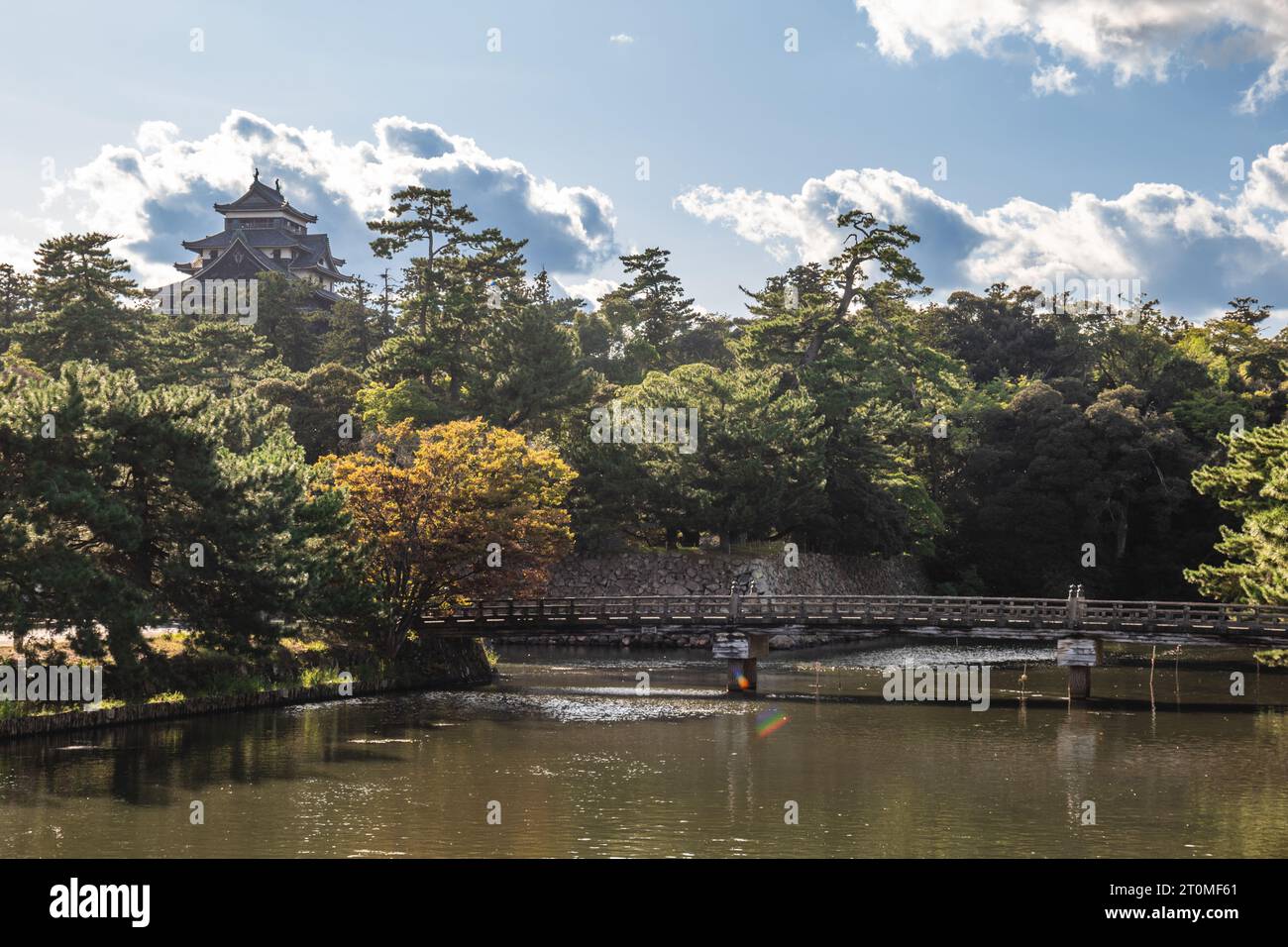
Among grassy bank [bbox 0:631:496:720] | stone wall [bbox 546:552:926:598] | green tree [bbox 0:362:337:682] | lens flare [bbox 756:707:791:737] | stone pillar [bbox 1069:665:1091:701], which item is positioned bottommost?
lens flare [bbox 756:707:791:737]

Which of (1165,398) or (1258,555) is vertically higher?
(1165,398)

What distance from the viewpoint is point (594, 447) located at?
63.0 metres

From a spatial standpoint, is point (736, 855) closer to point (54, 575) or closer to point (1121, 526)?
point (54, 575)

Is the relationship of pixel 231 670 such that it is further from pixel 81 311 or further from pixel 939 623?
pixel 81 311

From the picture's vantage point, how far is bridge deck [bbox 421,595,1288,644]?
39.2 meters

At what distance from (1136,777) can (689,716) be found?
43.1 ft

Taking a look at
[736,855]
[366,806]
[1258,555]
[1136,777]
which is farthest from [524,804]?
[1258,555]

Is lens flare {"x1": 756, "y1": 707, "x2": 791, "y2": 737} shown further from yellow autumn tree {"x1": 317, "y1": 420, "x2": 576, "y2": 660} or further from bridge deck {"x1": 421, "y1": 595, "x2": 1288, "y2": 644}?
yellow autumn tree {"x1": 317, "y1": 420, "x2": 576, "y2": 660}

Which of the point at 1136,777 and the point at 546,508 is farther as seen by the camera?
the point at 546,508

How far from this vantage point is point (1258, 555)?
135 ft

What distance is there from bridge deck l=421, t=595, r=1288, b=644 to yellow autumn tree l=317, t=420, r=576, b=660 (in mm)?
1133

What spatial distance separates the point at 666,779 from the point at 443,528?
18.6m

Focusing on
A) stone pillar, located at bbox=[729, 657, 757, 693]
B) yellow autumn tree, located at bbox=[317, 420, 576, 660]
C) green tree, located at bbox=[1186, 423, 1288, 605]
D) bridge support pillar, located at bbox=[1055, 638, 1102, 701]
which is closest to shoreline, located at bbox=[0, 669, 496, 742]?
yellow autumn tree, located at bbox=[317, 420, 576, 660]

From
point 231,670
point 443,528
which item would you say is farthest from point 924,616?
point 231,670
